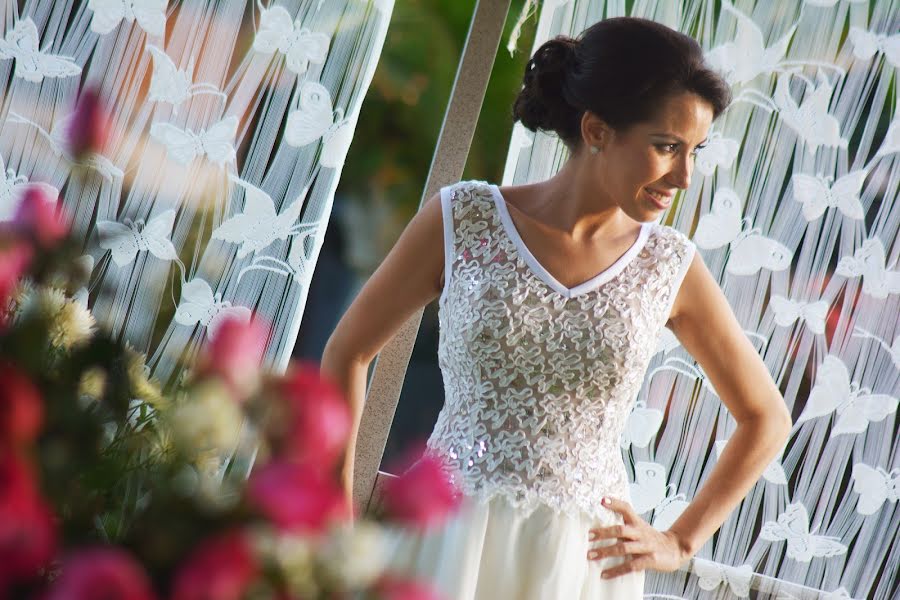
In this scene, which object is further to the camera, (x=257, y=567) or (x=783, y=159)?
(x=783, y=159)

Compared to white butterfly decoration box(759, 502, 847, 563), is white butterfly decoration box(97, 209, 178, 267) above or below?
above

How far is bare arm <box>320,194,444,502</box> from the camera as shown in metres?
1.75

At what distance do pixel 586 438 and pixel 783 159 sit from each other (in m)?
1.00

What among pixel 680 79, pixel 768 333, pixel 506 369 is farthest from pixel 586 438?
pixel 768 333

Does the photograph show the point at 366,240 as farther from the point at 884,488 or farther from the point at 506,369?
the point at 884,488

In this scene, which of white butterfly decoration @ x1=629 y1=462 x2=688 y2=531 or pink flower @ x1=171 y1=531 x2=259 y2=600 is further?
white butterfly decoration @ x1=629 y1=462 x2=688 y2=531

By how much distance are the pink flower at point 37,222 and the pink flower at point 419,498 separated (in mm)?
242

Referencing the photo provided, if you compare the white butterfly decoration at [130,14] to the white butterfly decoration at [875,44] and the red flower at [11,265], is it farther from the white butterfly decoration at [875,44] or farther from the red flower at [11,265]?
the red flower at [11,265]

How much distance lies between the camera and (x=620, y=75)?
1.68 m

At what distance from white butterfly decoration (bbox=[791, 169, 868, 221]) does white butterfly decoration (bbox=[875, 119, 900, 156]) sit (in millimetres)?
76

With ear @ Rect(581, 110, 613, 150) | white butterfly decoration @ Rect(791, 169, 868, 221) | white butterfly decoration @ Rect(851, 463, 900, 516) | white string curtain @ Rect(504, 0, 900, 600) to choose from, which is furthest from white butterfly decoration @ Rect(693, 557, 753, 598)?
ear @ Rect(581, 110, 613, 150)

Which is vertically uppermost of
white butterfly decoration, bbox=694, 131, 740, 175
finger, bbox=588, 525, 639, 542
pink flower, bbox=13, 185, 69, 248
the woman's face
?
white butterfly decoration, bbox=694, 131, 740, 175

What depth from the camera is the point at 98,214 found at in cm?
218

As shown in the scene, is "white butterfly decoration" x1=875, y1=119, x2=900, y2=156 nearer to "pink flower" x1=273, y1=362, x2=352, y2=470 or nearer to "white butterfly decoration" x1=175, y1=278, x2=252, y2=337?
"white butterfly decoration" x1=175, y1=278, x2=252, y2=337
